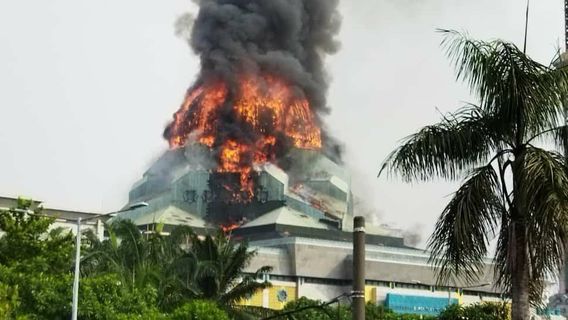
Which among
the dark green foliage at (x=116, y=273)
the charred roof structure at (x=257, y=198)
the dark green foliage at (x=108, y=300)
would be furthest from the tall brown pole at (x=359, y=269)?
the charred roof structure at (x=257, y=198)

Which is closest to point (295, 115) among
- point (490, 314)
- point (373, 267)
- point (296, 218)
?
point (296, 218)

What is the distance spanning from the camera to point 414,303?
119688 millimetres

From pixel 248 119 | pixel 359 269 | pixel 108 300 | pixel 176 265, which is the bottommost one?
pixel 108 300

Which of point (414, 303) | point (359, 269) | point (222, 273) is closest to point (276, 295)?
point (414, 303)

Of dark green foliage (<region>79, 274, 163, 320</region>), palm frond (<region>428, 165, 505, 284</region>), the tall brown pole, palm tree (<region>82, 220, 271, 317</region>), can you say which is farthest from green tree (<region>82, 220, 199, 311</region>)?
palm frond (<region>428, 165, 505, 284</region>)

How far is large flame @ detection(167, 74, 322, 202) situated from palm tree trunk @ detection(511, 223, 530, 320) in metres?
157

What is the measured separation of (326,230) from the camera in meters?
147

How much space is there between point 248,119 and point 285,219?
128ft

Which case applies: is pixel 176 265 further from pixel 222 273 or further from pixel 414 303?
pixel 414 303

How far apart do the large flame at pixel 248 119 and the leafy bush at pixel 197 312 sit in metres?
128

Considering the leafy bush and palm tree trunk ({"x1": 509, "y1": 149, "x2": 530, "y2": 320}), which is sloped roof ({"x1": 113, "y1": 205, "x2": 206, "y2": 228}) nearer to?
the leafy bush

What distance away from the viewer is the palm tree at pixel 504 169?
45.8 ft

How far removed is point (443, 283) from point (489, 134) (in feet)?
8.83

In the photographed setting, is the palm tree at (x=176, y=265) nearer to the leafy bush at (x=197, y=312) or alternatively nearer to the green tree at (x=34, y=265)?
the green tree at (x=34, y=265)
